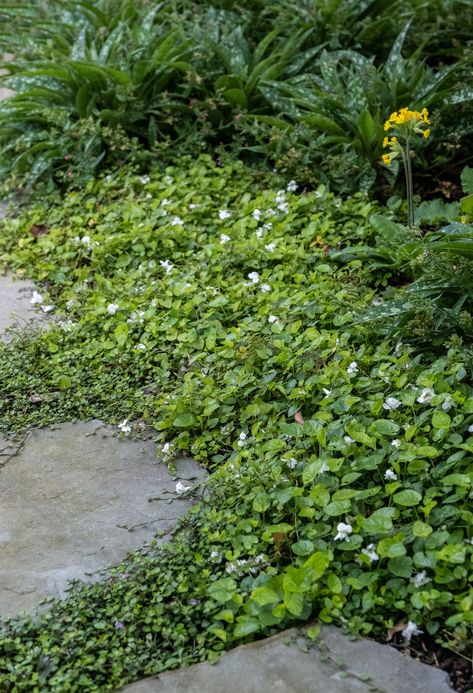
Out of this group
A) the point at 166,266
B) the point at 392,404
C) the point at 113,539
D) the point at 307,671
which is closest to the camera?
the point at 307,671

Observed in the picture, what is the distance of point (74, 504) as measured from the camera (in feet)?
10.8

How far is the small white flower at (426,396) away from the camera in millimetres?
3164

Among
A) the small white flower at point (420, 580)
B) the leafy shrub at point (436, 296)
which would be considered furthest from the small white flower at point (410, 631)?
the leafy shrub at point (436, 296)

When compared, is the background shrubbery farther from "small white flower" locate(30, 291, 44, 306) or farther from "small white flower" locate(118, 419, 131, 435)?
"small white flower" locate(118, 419, 131, 435)

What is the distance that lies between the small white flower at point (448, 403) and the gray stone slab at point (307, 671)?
0.93m

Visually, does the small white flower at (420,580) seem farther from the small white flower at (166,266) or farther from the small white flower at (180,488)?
the small white flower at (166,266)

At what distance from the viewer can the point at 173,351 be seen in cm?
399

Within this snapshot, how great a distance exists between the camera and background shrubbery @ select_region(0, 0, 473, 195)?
16.3 feet

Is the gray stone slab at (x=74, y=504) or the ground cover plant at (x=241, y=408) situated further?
the gray stone slab at (x=74, y=504)

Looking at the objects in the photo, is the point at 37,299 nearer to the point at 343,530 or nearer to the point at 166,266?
the point at 166,266

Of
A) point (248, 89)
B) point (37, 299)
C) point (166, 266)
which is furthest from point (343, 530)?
point (248, 89)

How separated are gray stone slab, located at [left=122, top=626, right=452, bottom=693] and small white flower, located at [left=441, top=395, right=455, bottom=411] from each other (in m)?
0.93

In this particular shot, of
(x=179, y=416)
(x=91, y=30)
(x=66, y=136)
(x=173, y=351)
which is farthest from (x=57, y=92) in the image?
(x=179, y=416)

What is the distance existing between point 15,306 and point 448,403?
8.06 ft
